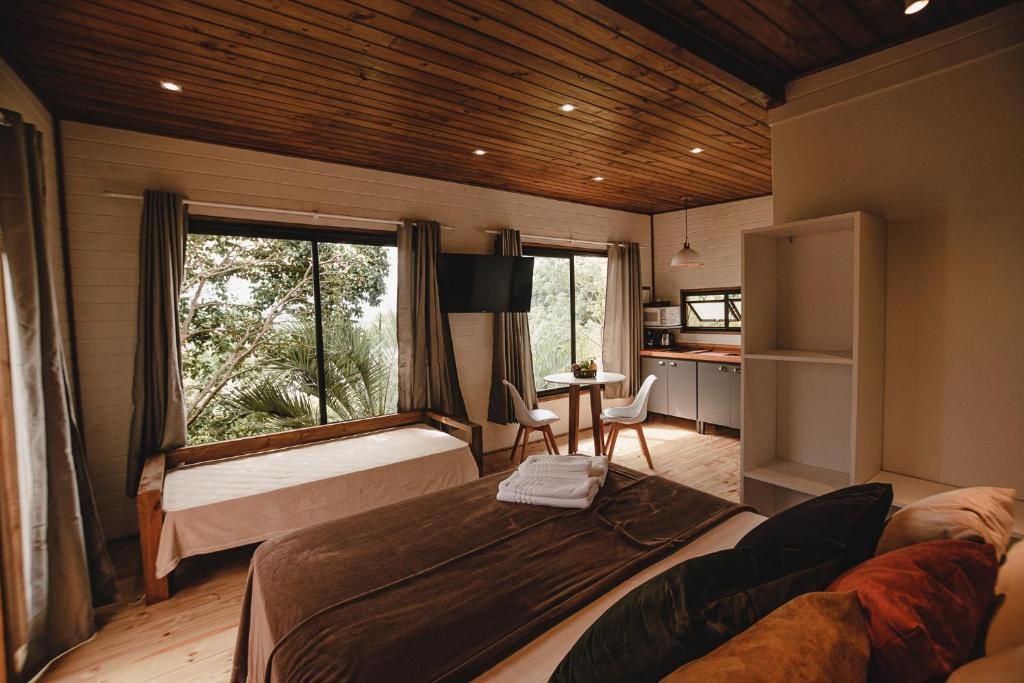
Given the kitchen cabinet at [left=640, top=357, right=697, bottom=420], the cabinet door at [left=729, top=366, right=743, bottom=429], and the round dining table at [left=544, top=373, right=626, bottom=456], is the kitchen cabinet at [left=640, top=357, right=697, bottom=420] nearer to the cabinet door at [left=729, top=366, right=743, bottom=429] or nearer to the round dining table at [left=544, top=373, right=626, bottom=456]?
the cabinet door at [left=729, top=366, right=743, bottom=429]

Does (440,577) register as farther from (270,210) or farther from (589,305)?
(589,305)

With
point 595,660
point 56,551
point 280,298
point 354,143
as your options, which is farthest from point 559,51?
point 56,551

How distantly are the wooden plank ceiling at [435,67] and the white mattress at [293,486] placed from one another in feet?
7.37

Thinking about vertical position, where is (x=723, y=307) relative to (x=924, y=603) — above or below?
above

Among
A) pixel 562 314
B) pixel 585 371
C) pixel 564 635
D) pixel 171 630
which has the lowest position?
pixel 171 630

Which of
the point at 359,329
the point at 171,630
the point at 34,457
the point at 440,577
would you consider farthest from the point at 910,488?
the point at 359,329

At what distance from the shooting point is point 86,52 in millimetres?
2205

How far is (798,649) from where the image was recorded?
80cm

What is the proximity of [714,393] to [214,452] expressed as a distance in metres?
4.76

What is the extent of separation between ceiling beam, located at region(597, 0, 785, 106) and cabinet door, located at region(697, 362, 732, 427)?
3.32m

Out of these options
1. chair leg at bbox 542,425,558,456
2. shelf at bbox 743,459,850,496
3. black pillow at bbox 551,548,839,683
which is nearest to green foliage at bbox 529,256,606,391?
chair leg at bbox 542,425,558,456

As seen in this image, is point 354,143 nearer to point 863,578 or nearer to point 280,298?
point 280,298

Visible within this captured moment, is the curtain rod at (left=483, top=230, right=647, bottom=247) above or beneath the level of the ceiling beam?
beneath

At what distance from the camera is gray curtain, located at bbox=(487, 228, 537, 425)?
15.8 feet
